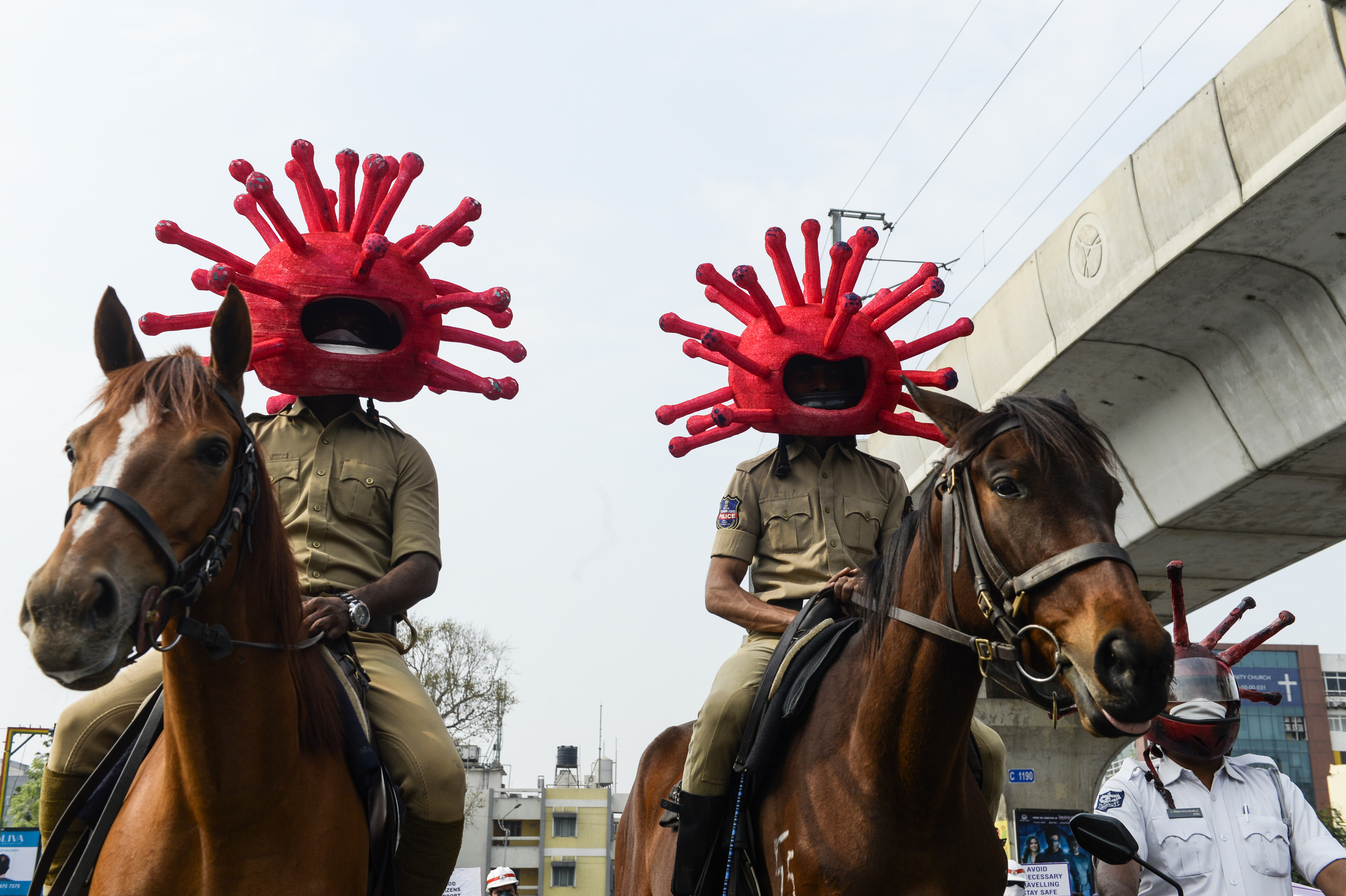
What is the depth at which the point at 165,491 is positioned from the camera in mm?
3006

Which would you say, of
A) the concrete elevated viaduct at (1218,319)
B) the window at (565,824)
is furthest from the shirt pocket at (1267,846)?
the window at (565,824)

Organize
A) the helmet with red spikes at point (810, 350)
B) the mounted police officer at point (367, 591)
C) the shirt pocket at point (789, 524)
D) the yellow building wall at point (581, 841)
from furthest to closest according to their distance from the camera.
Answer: the yellow building wall at point (581, 841)
the helmet with red spikes at point (810, 350)
the shirt pocket at point (789, 524)
the mounted police officer at point (367, 591)

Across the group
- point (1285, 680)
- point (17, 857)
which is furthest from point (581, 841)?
point (1285, 680)

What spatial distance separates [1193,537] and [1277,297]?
364 cm

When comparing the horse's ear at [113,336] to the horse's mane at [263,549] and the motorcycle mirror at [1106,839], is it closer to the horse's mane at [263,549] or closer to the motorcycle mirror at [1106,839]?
the horse's mane at [263,549]

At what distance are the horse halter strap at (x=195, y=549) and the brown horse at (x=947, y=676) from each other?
1.95 m

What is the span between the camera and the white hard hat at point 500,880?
14062mm

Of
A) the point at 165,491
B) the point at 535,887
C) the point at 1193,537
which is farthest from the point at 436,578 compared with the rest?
the point at 535,887

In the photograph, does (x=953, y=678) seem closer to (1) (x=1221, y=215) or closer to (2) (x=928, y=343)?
(2) (x=928, y=343)

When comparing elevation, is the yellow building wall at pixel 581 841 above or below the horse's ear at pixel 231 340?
below

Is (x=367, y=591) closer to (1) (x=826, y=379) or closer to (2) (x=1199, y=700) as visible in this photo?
(1) (x=826, y=379)

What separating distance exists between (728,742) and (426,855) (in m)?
1.23

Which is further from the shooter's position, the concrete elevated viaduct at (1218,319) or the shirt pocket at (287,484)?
the concrete elevated viaduct at (1218,319)

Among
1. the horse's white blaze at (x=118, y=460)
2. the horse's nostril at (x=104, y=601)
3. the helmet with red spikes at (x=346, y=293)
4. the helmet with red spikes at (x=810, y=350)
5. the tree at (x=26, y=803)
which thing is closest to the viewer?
the horse's nostril at (x=104, y=601)
